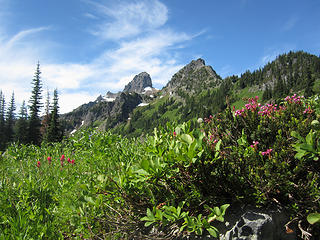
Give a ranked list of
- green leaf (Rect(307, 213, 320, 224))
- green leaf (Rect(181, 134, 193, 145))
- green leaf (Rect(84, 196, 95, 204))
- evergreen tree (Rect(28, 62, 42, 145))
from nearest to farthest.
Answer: green leaf (Rect(307, 213, 320, 224))
green leaf (Rect(181, 134, 193, 145))
green leaf (Rect(84, 196, 95, 204))
evergreen tree (Rect(28, 62, 42, 145))

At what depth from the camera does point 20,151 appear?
5422 millimetres

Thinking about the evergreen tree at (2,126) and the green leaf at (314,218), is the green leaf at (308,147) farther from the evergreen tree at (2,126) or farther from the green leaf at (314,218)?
the evergreen tree at (2,126)

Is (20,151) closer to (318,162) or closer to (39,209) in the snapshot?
(39,209)

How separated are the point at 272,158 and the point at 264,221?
2.12 feet

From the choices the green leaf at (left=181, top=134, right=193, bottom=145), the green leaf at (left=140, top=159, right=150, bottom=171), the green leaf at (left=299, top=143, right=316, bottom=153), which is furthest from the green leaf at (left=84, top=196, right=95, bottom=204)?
the green leaf at (left=299, top=143, right=316, bottom=153)

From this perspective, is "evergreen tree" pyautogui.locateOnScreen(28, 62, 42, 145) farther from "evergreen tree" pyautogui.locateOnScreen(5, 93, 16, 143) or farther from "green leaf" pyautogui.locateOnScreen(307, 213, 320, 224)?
"green leaf" pyautogui.locateOnScreen(307, 213, 320, 224)

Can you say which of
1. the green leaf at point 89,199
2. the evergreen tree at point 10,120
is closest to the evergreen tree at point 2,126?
the evergreen tree at point 10,120

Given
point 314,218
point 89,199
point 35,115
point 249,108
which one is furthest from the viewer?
point 35,115

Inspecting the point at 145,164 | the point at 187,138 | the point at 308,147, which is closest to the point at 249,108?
the point at 308,147

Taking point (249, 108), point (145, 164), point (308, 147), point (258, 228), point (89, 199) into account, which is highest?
point (249, 108)

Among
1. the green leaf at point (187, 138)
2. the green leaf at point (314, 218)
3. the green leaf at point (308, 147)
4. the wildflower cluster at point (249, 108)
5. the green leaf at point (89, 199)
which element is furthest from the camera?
the wildflower cluster at point (249, 108)

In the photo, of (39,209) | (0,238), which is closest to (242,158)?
(0,238)

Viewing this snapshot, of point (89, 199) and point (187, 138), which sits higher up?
point (187, 138)

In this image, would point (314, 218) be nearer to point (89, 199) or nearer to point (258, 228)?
point (258, 228)
